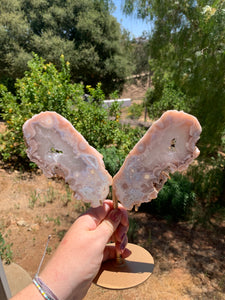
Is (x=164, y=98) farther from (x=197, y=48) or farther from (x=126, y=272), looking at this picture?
(x=126, y=272)

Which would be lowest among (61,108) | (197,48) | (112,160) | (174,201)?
(174,201)

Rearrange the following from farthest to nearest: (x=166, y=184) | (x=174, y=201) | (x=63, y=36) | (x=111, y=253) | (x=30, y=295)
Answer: (x=63, y=36) < (x=166, y=184) < (x=174, y=201) < (x=111, y=253) < (x=30, y=295)

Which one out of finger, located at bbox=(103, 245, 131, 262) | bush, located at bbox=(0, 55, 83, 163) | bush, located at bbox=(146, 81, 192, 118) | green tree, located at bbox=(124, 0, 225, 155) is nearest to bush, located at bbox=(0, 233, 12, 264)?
finger, located at bbox=(103, 245, 131, 262)

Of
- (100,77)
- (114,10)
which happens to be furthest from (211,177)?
(114,10)

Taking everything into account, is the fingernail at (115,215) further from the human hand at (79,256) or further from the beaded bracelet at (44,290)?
Result: the beaded bracelet at (44,290)

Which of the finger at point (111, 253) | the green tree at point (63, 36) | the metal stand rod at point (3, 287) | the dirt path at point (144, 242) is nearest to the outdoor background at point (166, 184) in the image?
the dirt path at point (144, 242)

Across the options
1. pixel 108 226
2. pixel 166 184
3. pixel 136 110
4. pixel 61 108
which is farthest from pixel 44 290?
pixel 136 110
